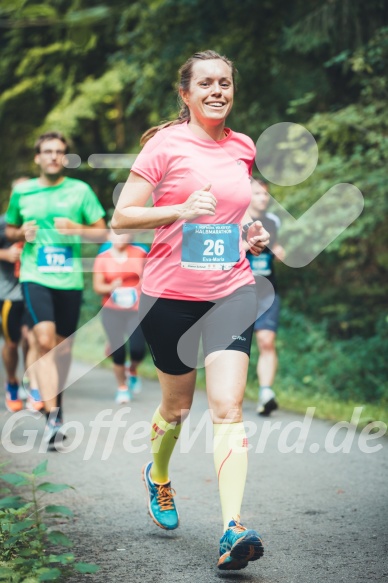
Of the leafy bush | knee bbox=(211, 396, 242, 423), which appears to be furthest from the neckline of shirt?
the leafy bush

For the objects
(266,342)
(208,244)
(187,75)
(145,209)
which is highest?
(187,75)

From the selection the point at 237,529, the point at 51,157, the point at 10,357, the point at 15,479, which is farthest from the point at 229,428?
the point at 10,357

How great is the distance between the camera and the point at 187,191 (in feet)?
12.8

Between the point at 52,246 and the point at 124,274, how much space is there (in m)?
2.51

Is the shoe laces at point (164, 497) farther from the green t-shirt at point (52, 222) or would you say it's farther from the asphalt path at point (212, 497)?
the green t-shirt at point (52, 222)

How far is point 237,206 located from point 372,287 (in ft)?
25.6

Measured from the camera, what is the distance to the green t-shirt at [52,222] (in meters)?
6.71

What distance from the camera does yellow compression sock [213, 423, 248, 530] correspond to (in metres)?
3.67

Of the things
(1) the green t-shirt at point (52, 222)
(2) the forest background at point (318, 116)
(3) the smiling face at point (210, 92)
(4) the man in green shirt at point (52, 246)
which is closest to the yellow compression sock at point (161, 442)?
(3) the smiling face at point (210, 92)

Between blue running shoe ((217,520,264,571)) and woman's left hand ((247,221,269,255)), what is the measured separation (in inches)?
48.6

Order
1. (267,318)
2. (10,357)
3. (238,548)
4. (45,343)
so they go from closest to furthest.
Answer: (238,548) → (45,343) → (267,318) → (10,357)

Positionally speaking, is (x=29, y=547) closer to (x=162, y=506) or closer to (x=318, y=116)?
(x=162, y=506)

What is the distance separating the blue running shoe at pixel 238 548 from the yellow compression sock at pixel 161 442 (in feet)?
2.49

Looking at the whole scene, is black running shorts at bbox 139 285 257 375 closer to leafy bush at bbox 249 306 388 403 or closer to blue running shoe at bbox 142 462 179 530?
blue running shoe at bbox 142 462 179 530
